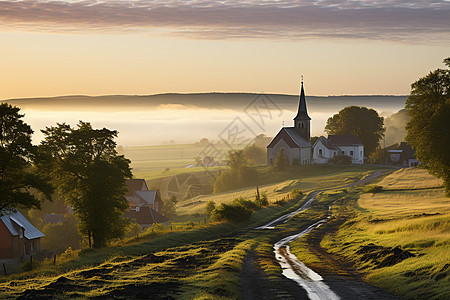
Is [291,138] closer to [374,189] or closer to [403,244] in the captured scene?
[374,189]

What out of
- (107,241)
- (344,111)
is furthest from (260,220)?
(344,111)

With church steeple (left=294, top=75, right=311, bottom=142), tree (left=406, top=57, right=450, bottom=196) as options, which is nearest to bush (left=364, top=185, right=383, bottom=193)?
tree (left=406, top=57, right=450, bottom=196)

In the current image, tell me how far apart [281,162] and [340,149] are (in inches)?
827

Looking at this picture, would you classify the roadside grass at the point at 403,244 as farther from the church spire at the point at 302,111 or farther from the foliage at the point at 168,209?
the church spire at the point at 302,111

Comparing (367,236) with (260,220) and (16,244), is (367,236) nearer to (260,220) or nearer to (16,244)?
(260,220)

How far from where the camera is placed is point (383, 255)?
1551 inches

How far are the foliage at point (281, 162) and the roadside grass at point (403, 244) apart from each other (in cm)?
7238

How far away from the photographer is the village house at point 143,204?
3935 inches

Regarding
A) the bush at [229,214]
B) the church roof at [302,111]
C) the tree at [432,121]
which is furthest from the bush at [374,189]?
the church roof at [302,111]

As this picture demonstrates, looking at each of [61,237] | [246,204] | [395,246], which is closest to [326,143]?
[246,204]

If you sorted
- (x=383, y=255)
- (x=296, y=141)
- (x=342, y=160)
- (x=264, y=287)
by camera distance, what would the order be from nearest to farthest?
(x=264, y=287) < (x=383, y=255) < (x=342, y=160) < (x=296, y=141)

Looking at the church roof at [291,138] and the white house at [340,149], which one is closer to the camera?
the church roof at [291,138]

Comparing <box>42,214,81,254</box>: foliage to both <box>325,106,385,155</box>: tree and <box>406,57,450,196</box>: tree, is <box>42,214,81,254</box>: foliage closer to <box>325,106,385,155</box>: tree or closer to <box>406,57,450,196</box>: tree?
<box>406,57,450,196</box>: tree

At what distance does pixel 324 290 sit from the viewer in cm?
3009
